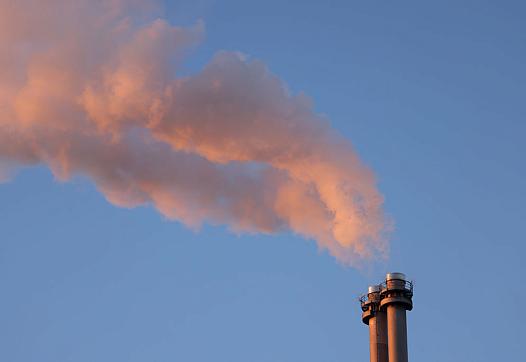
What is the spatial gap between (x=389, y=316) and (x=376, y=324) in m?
3.77

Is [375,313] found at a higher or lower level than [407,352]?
higher

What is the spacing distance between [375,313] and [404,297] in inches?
183

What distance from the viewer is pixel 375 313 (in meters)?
87.9

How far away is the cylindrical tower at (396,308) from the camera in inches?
3214

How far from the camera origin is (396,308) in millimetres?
83688

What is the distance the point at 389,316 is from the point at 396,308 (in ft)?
3.15

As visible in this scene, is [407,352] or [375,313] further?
[375,313]

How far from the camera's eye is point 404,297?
84250 mm

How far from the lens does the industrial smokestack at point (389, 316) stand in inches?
3226

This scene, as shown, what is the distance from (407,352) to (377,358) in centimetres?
441

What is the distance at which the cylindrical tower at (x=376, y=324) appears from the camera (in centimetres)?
8594

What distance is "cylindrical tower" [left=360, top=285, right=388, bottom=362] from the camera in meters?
85.9

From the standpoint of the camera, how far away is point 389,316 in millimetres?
83938

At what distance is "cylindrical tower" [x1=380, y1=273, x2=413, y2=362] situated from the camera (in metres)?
81.6
